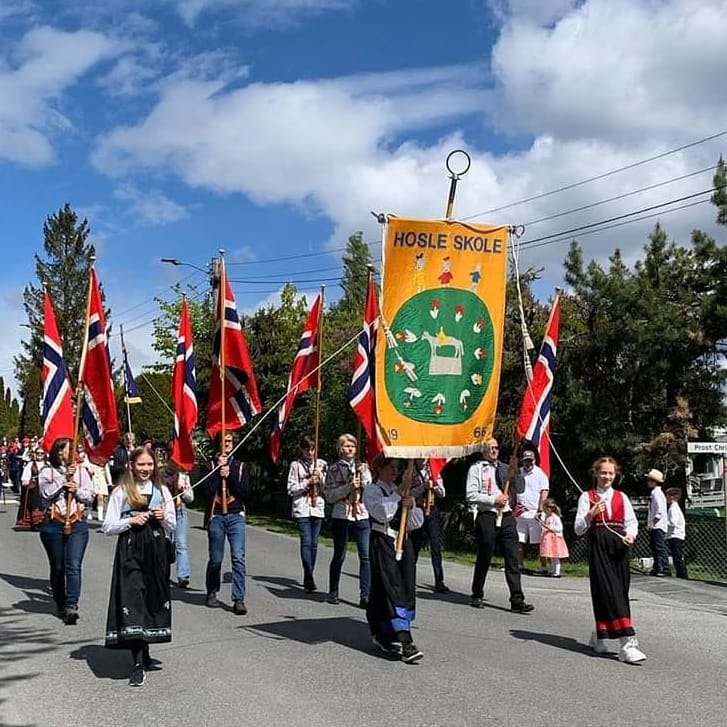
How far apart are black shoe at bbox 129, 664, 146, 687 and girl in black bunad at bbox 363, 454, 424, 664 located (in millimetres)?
1981

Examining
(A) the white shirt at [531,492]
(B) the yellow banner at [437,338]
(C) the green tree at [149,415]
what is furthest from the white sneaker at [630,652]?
(C) the green tree at [149,415]

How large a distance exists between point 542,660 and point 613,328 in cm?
1232

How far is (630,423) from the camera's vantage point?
1892cm

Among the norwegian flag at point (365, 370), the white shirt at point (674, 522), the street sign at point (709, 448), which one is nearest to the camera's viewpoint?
the norwegian flag at point (365, 370)

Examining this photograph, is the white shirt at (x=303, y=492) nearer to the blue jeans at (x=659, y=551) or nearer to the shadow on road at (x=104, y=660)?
the shadow on road at (x=104, y=660)

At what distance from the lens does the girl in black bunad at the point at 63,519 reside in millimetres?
9461

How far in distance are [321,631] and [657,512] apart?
7.66 metres

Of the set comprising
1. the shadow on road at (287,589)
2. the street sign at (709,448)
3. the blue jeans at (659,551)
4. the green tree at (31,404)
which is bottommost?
the shadow on road at (287,589)

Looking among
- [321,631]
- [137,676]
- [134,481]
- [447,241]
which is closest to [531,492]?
[321,631]

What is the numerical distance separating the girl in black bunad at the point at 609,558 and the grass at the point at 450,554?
21.4 feet

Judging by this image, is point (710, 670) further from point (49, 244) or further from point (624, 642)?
point (49, 244)

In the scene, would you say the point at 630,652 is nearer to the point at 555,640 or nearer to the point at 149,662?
the point at 555,640

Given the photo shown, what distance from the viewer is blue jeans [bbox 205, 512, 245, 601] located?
32.4 ft

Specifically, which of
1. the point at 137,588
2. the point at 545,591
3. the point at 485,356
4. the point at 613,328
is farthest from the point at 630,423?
the point at 137,588
